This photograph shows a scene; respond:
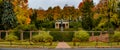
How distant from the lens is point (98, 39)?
198 feet

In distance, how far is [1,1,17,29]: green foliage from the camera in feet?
224

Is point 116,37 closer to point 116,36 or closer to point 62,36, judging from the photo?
point 116,36

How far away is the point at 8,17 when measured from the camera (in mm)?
68875

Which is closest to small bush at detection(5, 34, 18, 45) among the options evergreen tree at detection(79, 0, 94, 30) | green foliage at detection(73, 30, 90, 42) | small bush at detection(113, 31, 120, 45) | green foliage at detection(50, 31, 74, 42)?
green foliage at detection(50, 31, 74, 42)

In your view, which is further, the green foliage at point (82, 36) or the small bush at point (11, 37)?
the small bush at point (11, 37)

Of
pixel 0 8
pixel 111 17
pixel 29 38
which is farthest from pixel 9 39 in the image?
pixel 111 17

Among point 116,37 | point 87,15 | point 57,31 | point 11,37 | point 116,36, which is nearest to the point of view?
point 116,36

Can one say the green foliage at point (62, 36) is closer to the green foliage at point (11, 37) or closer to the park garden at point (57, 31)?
the park garden at point (57, 31)

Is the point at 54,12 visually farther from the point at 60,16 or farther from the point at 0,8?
the point at 0,8

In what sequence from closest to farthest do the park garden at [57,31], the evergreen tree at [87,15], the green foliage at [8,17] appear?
the park garden at [57,31] < the green foliage at [8,17] < the evergreen tree at [87,15]

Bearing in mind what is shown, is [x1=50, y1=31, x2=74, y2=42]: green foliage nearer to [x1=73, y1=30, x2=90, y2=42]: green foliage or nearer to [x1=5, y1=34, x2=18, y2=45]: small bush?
[x1=73, y1=30, x2=90, y2=42]: green foliage

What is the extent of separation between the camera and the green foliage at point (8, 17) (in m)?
68.4

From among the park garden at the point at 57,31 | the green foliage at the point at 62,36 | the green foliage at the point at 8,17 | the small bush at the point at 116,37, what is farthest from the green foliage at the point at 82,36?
the green foliage at the point at 8,17

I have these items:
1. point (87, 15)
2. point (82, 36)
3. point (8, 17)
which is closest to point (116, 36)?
point (82, 36)
